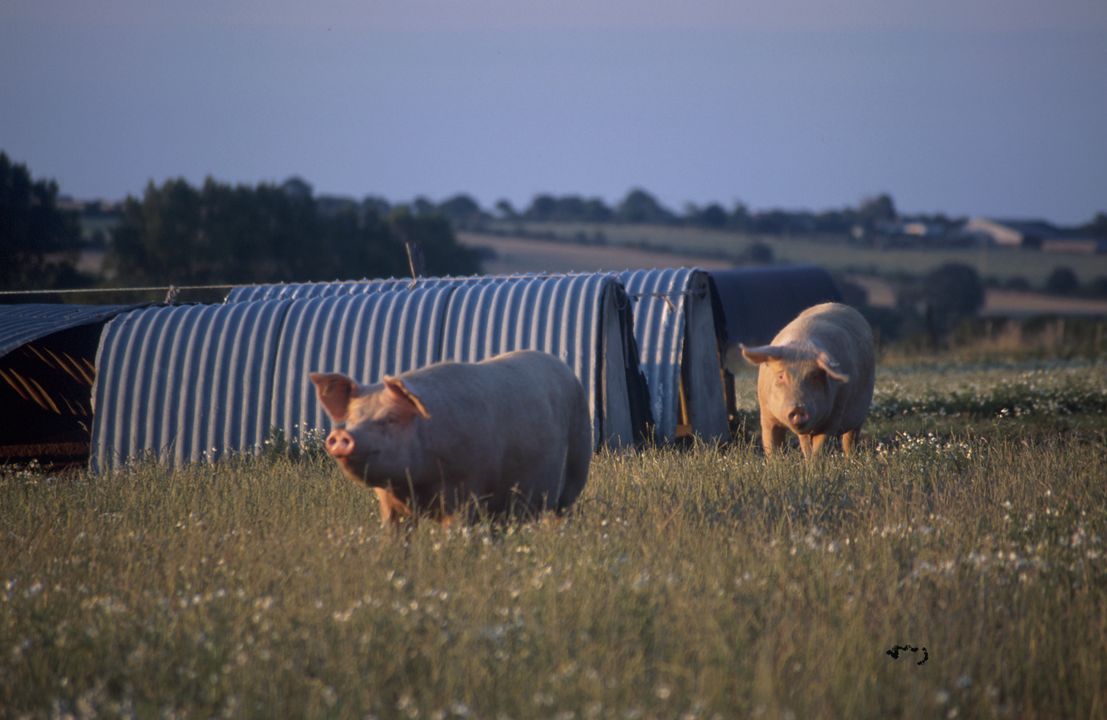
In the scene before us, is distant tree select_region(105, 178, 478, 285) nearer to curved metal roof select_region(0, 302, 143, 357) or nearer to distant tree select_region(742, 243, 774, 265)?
curved metal roof select_region(0, 302, 143, 357)

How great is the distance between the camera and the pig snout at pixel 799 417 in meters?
10.8

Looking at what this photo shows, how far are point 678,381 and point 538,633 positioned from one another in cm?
833

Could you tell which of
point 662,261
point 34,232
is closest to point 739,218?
point 662,261

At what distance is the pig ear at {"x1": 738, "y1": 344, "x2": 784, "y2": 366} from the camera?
1081cm

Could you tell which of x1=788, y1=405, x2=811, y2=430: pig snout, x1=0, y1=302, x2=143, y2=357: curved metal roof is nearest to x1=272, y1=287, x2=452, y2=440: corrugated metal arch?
x1=0, y1=302, x2=143, y2=357: curved metal roof

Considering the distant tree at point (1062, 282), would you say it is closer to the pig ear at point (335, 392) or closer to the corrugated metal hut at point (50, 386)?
the corrugated metal hut at point (50, 386)

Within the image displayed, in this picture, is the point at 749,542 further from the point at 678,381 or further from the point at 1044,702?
the point at 678,381

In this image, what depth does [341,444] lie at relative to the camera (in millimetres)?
6406

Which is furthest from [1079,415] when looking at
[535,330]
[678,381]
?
[535,330]

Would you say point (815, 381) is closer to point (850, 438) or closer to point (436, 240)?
point (850, 438)

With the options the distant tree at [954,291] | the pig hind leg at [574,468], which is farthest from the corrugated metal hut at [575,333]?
the distant tree at [954,291]

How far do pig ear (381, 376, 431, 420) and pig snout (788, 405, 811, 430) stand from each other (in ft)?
15.7

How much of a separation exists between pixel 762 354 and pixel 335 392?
4.99 m

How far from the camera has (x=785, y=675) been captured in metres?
4.92
